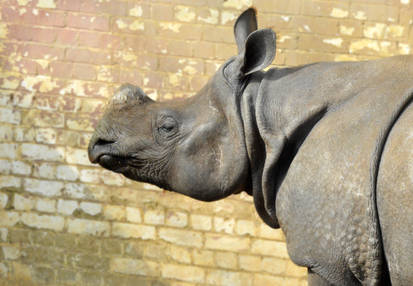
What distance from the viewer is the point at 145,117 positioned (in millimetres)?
2520

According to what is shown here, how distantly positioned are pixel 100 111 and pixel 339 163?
498 centimetres

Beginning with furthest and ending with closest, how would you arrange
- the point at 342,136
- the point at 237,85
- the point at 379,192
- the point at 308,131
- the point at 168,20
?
1. the point at 168,20
2. the point at 237,85
3. the point at 308,131
4. the point at 342,136
5. the point at 379,192

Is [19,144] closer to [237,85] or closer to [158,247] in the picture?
[158,247]

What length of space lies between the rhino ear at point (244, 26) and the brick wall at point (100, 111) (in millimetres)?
3925

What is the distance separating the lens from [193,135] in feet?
7.99

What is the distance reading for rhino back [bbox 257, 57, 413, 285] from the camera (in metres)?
1.95

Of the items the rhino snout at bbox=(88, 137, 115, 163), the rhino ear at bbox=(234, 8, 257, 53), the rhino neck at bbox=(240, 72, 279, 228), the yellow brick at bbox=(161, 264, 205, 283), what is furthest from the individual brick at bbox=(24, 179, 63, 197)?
the rhino neck at bbox=(240, 72, 279, 228)

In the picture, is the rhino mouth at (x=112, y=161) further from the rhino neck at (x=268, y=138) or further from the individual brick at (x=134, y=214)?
the individual brick at (x=134, y=214)

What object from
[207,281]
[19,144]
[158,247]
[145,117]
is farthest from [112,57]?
[145,117]

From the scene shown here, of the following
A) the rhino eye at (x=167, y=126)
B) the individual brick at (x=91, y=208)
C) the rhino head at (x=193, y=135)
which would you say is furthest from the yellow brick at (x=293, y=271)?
the rhino eye at (x=167, y=126)

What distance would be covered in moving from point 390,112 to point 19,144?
539 centimetres

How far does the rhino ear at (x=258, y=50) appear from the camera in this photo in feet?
7.88

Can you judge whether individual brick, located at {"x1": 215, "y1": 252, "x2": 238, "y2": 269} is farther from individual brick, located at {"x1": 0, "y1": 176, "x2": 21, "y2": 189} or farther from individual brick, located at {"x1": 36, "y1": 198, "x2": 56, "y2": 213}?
individual brick, located at {"x1": 0, "y1": 176, "x2": 21, "y2": 189}

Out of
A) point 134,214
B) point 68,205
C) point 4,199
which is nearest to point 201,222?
point 134,214
